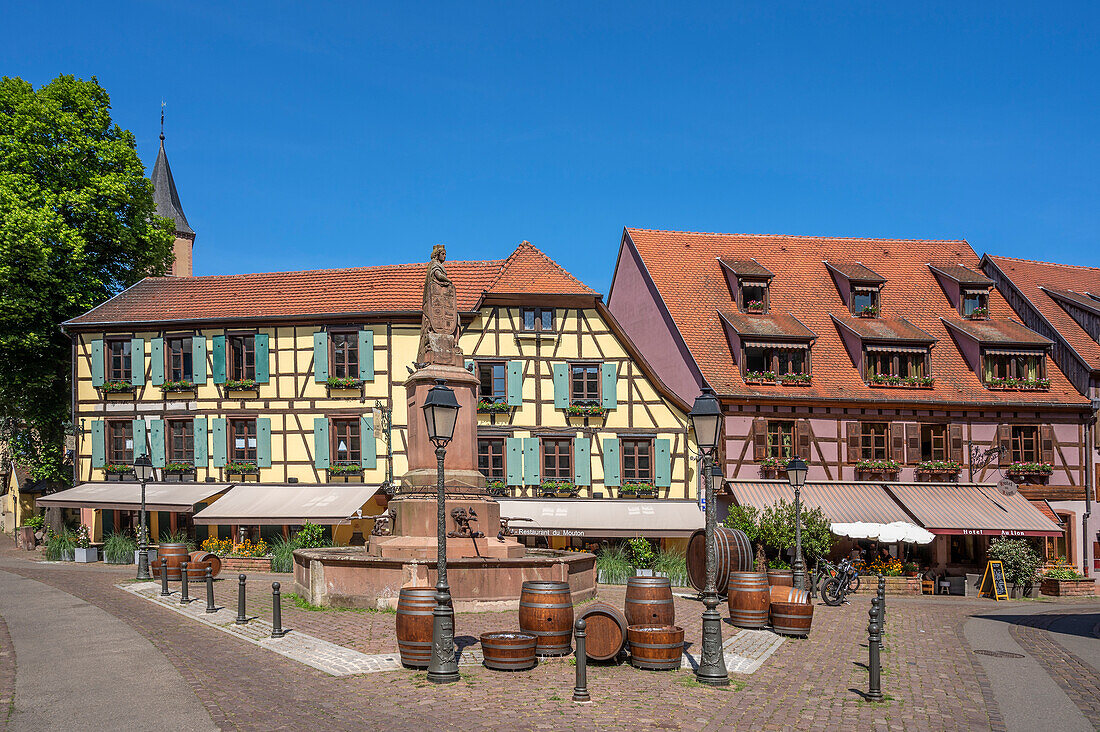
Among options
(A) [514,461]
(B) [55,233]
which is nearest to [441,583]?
(A) [514,461]

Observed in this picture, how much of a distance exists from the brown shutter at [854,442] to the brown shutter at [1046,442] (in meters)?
5.98

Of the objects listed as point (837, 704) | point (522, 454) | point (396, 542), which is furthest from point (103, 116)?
point (837, 704)

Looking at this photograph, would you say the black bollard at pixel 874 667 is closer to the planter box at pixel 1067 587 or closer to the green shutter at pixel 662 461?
the green shutter at pixel 662 461

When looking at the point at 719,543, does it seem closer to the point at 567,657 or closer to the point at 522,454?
the point at 567,657

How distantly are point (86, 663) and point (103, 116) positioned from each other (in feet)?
83.8

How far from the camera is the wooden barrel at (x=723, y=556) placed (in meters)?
17.8

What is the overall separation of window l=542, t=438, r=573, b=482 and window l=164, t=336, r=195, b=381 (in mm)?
11712

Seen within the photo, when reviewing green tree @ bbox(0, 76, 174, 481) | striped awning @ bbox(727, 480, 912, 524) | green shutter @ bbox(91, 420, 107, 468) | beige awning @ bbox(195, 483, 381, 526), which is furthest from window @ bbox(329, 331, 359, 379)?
striped awning @ bbox(727, 480, 912, 524)

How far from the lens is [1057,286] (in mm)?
35156

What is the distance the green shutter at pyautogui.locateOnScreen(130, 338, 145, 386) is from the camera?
3014cm

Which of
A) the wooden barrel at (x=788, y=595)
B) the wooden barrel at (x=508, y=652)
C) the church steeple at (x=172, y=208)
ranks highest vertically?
the church steeple at (x=172, y=208)

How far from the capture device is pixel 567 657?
11875mm


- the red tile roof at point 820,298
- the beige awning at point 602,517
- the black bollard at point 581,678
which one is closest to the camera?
the black bollard at point 581,678

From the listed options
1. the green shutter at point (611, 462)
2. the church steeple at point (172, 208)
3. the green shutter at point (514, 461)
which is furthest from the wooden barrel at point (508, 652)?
the church steeple at point (172, 208)
